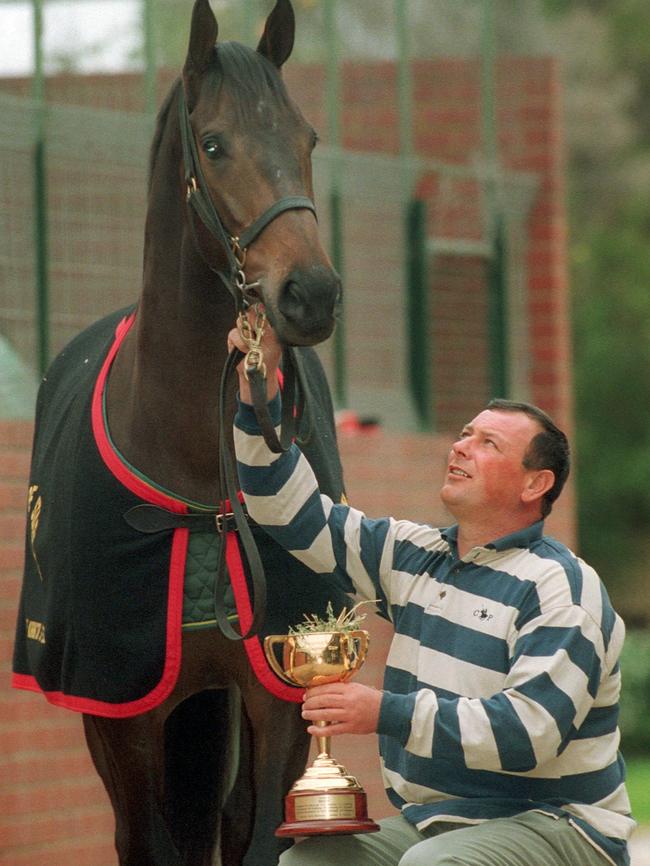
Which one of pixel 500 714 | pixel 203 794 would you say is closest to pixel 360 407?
pixel 203 794

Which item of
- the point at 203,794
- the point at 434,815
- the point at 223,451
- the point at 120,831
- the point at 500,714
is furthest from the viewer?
the point at 203,794

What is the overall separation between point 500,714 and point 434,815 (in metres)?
0.35

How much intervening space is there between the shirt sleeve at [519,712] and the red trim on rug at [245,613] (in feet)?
1.91

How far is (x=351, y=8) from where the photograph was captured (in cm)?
811

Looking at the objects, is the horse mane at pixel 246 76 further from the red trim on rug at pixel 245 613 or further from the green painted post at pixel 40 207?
Answer: the green painted post at pixel 40 207

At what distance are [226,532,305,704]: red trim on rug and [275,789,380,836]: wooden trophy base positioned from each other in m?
0.46

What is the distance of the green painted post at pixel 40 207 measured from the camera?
638 centimetres

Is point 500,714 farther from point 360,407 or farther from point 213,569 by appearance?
point 360,407

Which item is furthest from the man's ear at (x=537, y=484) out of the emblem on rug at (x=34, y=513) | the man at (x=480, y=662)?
the emblem on rug at (x=34, y=513)

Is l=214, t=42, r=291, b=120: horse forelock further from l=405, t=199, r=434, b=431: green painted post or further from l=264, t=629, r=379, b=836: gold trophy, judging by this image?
l=405, t=199, r=434, b=431: green painted post

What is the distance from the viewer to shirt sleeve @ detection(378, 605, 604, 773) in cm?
345

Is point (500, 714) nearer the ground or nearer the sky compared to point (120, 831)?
nearer the sky

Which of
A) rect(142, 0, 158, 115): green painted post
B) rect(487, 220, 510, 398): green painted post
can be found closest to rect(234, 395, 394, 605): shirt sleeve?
rect(142, 0, 158, 115): green painted post

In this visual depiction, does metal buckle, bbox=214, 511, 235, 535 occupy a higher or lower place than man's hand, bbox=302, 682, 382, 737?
higher
